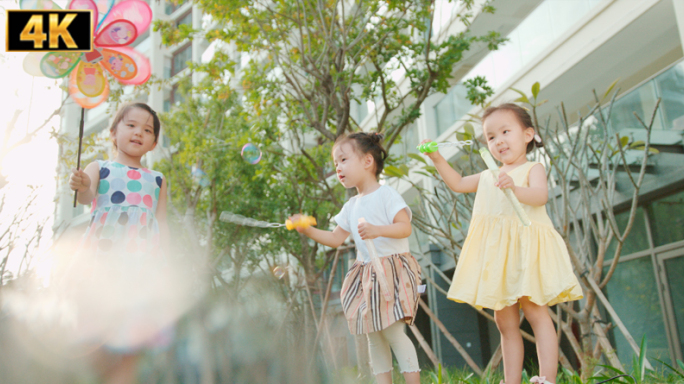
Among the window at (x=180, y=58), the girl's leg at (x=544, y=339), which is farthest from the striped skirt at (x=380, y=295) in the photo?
the window at (x=180, y=58)

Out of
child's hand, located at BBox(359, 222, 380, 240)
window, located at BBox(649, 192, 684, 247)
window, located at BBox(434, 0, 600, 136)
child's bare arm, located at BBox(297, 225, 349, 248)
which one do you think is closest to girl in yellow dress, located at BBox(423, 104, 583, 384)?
child's hand, located at BBox(359, 222, 380, 240)

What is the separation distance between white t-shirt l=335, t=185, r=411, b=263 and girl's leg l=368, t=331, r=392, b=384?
39cm

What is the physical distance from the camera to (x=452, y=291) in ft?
8.30

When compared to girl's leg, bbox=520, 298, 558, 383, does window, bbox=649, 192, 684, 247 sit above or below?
above

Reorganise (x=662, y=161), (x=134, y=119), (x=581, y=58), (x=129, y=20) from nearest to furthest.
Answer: (x=134, y=119) → (x=129, y=20) → (x=662, y=161) → (x=581, y=58)

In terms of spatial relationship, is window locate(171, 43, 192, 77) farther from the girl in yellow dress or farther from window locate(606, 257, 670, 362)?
the girl in yellow dress

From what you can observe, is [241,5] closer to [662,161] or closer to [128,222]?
[128,222]

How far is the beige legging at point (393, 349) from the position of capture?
2441mm

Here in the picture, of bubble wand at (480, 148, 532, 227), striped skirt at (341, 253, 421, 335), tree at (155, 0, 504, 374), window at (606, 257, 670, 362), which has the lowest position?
window at (606, 257, 670, 362)

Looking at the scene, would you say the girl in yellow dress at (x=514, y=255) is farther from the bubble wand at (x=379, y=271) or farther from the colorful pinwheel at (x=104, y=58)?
the colorful pinwheel at (x=104, y=58)

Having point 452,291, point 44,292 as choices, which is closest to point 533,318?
point 452,291

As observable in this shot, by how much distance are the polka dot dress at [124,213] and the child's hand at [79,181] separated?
5.1 inches

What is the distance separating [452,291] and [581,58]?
7301 millimetres

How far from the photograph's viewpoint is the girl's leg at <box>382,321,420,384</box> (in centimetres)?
242
